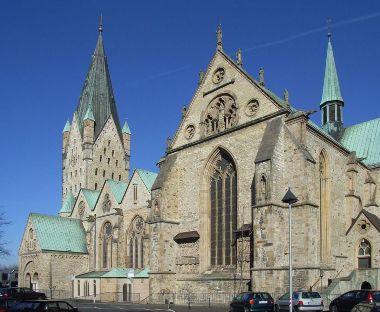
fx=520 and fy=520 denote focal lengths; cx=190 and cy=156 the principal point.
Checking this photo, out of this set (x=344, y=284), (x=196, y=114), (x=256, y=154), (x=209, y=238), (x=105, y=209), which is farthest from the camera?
(x=105, y=209)

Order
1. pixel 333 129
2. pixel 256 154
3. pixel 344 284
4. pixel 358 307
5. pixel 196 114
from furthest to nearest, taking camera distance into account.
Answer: pixel 333 129
pixel 196 114
pixel 256 154
pixel 344 284
pixel 358 307

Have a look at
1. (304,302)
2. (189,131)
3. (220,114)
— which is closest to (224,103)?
(220,114)

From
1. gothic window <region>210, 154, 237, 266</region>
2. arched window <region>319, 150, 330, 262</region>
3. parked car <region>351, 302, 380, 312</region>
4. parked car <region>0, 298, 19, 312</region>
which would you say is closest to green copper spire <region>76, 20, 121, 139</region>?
gothic window <region>210, 154, 237, 266</region>

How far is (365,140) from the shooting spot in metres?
43.2

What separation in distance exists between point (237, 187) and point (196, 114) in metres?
7.38

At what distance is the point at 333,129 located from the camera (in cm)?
4934

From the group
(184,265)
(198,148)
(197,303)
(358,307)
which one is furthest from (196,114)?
(358,307)

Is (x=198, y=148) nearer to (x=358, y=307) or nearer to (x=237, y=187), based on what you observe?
(x=237, y=187)

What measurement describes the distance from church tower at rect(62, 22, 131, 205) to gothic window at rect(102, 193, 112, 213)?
17.9 meters

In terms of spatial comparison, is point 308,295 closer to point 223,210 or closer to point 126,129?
point 223,210

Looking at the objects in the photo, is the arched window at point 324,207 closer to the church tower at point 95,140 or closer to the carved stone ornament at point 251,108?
the carved stone ornament at point 251,108

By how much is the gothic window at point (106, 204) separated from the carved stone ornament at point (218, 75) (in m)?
22.3

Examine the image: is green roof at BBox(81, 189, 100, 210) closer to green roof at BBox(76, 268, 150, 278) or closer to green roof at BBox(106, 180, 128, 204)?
green roof at BBox(106, 180, 128, 204)

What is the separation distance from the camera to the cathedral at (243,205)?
29.1 m
